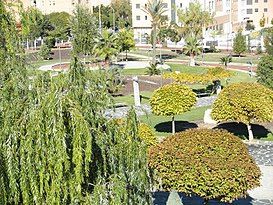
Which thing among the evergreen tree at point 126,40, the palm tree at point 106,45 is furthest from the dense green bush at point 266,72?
the evergreen tree at point 126,40

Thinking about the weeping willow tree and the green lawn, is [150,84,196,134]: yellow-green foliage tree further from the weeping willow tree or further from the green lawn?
the green lawn

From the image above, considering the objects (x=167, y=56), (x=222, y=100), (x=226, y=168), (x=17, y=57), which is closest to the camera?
(x=17, y=57)

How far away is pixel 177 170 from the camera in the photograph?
12898 mm

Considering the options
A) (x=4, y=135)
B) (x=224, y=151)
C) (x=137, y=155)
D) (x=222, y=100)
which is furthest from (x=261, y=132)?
(x=4, y=135)

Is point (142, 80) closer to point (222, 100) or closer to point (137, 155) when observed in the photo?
point (222, 100)

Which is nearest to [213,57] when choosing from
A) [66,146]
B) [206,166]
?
[206,166]

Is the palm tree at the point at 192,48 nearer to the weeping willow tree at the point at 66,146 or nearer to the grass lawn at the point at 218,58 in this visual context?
the grass lawn at the point at 218,58

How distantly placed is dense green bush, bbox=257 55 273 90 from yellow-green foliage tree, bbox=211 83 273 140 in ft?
22.9

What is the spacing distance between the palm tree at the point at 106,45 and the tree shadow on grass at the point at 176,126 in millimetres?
16565

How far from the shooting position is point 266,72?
93.6ft

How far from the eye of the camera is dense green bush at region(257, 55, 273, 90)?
2830 centimetres

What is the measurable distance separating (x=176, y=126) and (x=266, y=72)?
657 centimetres

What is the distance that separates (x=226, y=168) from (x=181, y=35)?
53338mm

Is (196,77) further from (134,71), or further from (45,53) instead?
(45,53)
